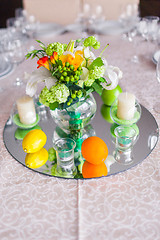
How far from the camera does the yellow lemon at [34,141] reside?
1064mm

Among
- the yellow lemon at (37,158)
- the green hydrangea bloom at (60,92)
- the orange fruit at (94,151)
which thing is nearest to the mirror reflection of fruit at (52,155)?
the yellow lemon at (37,158)

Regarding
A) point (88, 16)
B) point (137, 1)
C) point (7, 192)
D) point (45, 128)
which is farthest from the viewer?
point (137, 1)

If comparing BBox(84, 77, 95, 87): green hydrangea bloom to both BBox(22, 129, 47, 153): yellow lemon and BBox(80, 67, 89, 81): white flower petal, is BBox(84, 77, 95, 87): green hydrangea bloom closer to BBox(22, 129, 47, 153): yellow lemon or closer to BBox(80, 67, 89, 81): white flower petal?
BBox(80, 67, 89, 81): white flower petal

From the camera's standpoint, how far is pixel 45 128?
1.23m

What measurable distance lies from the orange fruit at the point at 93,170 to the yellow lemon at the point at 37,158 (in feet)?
0.56

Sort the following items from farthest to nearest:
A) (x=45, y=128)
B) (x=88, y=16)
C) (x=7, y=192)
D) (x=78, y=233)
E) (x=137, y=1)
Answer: (x=137, y=1), (x=88, y=16), (x=45, y=128), (x=7, y=192), (x=78, y=233)

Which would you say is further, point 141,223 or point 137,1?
point 137,1

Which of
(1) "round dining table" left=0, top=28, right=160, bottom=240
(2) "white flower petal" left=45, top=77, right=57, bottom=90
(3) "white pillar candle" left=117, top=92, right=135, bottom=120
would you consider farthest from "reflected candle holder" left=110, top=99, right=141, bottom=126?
(2) "white flower petal" left=45, top=77, right=57, bottom=90

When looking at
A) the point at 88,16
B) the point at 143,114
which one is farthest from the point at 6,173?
the point at 88,16

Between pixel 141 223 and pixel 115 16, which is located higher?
pixel 115 16

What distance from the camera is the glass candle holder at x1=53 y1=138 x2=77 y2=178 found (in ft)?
3.23

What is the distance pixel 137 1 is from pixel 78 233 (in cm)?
227

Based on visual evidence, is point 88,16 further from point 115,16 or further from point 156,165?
point 156,165

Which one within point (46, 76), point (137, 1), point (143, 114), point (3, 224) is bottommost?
point (3, 224)
